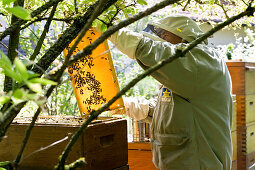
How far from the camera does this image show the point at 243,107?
422 cm

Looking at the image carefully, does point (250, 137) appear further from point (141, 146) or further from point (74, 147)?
point (74, 147)

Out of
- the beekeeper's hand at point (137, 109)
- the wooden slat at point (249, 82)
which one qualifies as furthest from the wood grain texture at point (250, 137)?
the beekeeper's hand at point (137, 109)

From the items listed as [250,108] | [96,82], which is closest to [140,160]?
[96,82]

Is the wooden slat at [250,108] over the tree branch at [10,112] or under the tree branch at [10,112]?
under

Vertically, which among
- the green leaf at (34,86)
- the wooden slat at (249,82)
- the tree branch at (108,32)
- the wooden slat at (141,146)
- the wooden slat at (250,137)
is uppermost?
the tree branch at (108,32)

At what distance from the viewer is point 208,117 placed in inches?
89.0

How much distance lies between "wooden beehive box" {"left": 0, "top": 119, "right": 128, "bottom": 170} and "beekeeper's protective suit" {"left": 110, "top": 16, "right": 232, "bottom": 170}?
17.3 inches

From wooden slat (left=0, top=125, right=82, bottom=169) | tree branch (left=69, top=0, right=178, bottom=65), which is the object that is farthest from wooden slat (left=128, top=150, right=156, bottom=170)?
tree branch (left=69, top=0, right=178, bottom=65)

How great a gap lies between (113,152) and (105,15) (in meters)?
0.77

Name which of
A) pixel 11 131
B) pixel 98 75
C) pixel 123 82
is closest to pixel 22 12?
pixel 11 131

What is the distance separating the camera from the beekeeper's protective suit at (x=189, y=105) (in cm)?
212

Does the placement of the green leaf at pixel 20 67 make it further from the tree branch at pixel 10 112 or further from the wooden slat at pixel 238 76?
the wooden slat at pixel 238 76

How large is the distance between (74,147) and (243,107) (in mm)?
3046

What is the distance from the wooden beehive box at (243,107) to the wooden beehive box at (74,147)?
257cm
